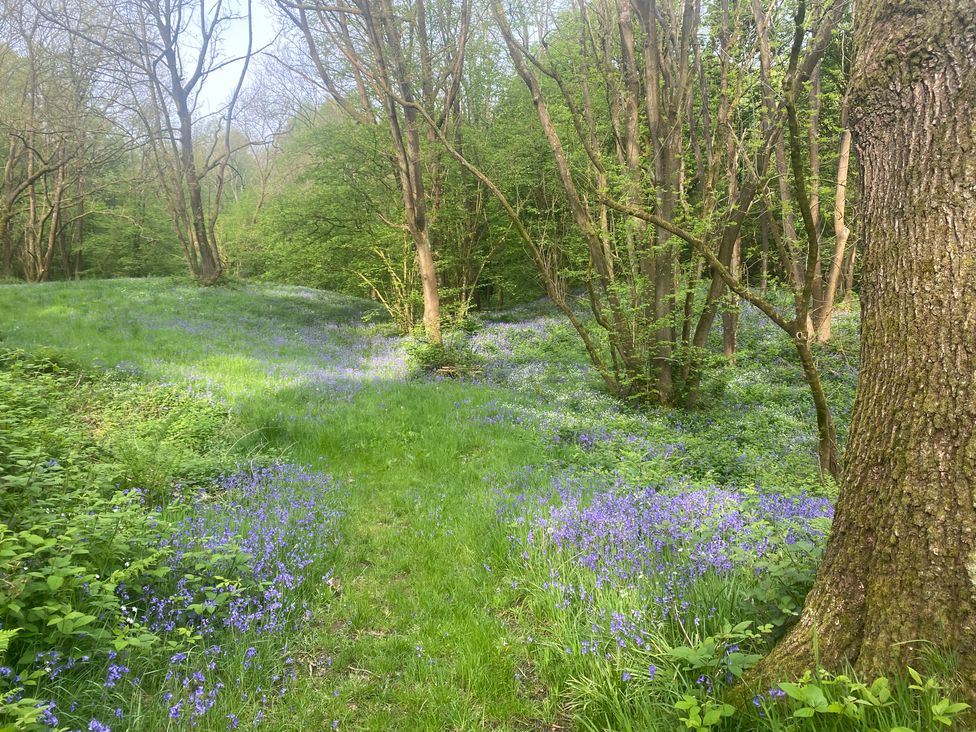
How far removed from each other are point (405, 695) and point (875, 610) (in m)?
2.47

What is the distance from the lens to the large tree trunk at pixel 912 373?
2.00 m

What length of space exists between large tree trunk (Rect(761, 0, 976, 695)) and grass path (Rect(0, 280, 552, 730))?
5.87ft

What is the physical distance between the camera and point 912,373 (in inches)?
83.5

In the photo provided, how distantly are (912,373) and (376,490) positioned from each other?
5.31 m

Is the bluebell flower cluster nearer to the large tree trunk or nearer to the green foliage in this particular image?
the large tree trunk

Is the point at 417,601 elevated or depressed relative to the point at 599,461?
depressed

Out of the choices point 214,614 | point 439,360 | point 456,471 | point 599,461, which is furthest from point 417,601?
point 439,360

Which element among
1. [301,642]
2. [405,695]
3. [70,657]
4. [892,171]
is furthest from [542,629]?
[892,171]

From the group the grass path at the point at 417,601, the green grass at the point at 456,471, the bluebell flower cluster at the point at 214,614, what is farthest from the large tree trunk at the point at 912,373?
the bluebell flower cluster at the point at 214,614

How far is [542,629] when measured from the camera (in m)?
3.47

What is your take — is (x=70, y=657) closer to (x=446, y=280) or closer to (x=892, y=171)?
(x=892, y=171)

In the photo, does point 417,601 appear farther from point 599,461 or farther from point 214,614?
point 599,461

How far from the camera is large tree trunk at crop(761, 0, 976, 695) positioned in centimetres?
200

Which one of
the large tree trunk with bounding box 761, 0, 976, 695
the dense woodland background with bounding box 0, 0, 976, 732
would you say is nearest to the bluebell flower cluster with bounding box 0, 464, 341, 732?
the dense woodland background with bounding box 0, 0, 976, 732
